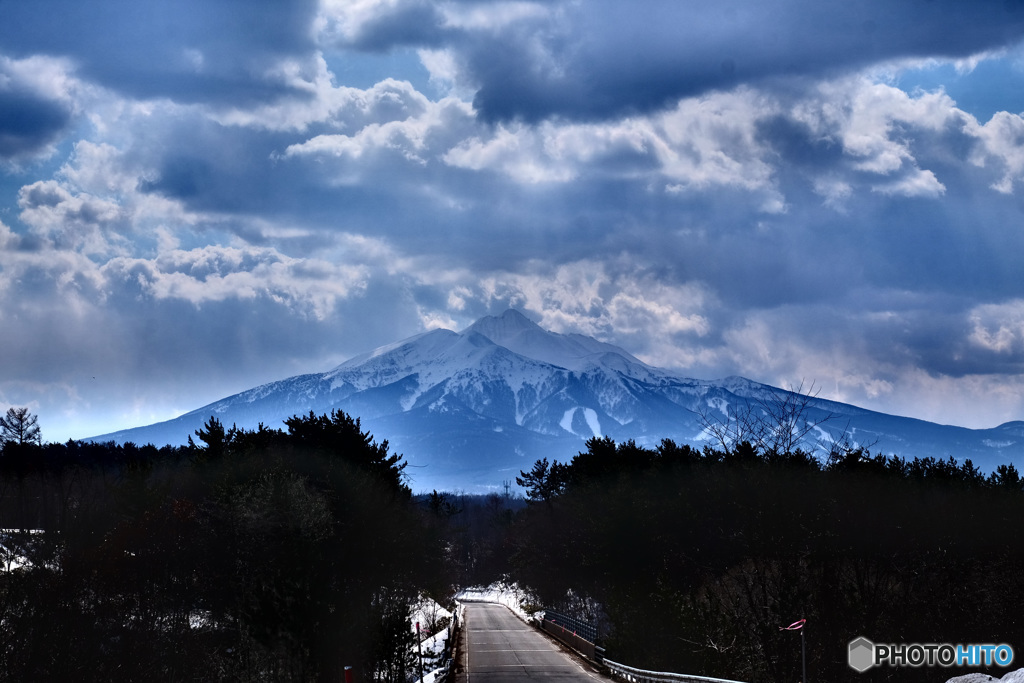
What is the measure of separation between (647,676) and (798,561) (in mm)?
15096

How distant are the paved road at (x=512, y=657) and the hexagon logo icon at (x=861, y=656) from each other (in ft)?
37.5

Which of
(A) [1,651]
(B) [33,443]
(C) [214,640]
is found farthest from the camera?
(B) [33,443]

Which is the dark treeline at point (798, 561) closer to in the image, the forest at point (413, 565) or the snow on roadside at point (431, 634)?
the forest at point (413, 565)

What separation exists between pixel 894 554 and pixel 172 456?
2674 inches

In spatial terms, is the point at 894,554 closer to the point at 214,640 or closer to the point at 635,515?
the point at 635,515

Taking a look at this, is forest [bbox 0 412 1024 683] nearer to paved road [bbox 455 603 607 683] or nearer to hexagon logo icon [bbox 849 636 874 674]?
hexagon logo icon [bbox 849 636 874 674]

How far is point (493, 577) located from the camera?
539 ft

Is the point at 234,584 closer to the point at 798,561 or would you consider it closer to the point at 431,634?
the point at 798,561

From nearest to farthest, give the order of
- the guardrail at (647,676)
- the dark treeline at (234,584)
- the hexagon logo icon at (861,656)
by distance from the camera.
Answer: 1. the guardrail at (647,676)
2. the dark treeline at (234,584)
3. the hexagon logo icon at (861,656)

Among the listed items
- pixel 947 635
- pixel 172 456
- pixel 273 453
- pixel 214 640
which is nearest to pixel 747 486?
pixel 947 635

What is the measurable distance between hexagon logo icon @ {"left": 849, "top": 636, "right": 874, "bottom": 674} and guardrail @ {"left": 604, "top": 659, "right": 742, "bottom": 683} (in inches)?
338

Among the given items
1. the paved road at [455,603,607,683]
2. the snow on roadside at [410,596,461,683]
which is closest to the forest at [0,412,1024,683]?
the snow on roadside at [410,596,461,683]

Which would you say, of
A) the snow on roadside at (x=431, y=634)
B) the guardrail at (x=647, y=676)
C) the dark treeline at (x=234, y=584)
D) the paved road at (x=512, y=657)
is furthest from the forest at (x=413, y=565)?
the guardrail at (x=647, y=676)

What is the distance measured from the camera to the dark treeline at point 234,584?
3166 centimetres
